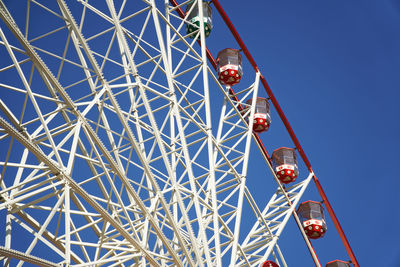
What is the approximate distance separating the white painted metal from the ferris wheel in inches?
2.0

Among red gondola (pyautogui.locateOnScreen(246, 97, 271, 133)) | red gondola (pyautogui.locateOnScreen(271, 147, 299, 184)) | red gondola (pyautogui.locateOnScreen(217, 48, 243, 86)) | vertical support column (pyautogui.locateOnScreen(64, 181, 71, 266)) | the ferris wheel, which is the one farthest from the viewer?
red gondola (pyautogui.locateOnScreen(271, 147, 299, 184))

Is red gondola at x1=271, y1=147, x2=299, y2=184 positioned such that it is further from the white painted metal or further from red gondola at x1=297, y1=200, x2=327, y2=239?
red gondola at x1=297, y1=200, x2=327, y2=239

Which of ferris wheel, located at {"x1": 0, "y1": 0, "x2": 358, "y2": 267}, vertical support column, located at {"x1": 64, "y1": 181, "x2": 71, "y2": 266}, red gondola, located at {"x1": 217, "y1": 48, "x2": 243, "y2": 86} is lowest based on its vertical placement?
vertical support column, located at {"x1": 64, "y1": 181, "x2": 71, "y2": 266}

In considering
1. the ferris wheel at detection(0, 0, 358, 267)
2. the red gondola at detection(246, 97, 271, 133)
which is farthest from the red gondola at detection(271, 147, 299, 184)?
the red gondola at detection(246, 97, 271, 133)

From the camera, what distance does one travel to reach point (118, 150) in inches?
623

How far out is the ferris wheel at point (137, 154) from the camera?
420 inches

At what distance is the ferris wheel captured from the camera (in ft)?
35.0

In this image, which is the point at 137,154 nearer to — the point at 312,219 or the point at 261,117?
the point at 261,117

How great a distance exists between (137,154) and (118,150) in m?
4.29

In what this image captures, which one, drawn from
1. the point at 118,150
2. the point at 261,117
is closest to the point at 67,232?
the point at 118,150

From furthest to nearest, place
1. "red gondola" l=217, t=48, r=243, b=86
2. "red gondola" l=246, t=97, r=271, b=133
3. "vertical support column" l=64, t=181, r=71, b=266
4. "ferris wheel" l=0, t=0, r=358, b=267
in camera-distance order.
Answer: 1. "red gondola" l=246, t=97, r=271, b=133
2. "red gondola" l=217, t=48, r=243, b=86
3. "ferris wheel" l=0, t=0, r=358, b=267
4. "vertical support column" l=64, t=181, r=71, b=266

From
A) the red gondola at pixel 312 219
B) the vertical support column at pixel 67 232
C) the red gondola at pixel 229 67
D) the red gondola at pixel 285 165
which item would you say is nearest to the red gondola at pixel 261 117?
the red gondola at pixel 285 165

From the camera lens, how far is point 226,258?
→ 43.9 metres

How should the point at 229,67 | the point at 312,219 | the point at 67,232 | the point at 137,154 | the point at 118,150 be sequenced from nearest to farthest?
the point at 67,232, the point at 137,154, the point at 118,150, the point at 229,67, the point at 312,219
